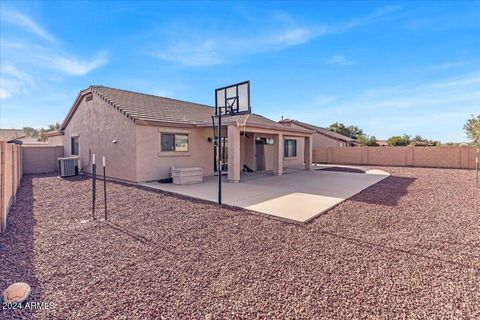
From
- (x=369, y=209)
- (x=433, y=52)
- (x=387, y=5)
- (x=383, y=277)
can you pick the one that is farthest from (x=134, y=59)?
(x=433, y=52)

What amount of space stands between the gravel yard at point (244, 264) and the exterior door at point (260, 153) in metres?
11.0

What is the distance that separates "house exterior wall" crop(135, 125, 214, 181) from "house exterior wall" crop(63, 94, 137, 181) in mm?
347

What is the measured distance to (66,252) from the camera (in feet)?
13.2

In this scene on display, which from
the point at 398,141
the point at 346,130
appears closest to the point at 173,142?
the point at 398,141

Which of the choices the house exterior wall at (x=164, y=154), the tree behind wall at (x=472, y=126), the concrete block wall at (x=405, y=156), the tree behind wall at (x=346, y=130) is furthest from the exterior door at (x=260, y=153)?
the tree behind wall at (x=346, y=130)

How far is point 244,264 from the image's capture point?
11.8 feet

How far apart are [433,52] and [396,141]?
24179 millimetres

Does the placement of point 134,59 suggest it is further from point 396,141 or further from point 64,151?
point 396,141

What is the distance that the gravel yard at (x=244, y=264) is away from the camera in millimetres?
2607

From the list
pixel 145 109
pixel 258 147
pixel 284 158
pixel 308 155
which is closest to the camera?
pixel 145 109

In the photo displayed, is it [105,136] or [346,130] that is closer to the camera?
[105,136]

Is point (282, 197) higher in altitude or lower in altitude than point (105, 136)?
lower

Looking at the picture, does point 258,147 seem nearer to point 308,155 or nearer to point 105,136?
point 308,155

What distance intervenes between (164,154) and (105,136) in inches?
157
